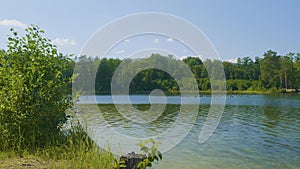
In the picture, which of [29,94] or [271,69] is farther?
[271,69]

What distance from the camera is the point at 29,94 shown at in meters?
6.77

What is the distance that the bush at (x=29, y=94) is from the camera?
665 cm

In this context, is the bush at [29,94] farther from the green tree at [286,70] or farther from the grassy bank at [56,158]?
the green tree at [286,70]

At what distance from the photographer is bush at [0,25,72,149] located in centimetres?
665

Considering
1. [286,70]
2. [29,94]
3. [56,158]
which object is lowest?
[56,158]

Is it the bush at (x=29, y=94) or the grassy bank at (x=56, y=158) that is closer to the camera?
the grassy bank at (x=56, y=158)

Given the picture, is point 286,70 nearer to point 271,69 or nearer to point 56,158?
point 271,69

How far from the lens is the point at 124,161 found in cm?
512

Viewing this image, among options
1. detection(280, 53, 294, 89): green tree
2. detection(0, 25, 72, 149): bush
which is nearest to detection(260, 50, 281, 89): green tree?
detection(280, 53, 294, 89): green tree

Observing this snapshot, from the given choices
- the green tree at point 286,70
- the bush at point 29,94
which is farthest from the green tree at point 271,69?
the bush at point 29,94

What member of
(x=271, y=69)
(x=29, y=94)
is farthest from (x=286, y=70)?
(x=29, y=94)

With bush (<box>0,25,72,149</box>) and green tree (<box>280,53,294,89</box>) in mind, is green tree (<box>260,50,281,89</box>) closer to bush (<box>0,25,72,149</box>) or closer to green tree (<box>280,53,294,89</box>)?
green tree (<box>280,53,294,89</box>)

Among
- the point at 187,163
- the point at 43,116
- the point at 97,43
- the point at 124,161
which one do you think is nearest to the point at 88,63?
the point at 97,43

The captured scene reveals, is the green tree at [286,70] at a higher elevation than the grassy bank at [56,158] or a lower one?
higher
